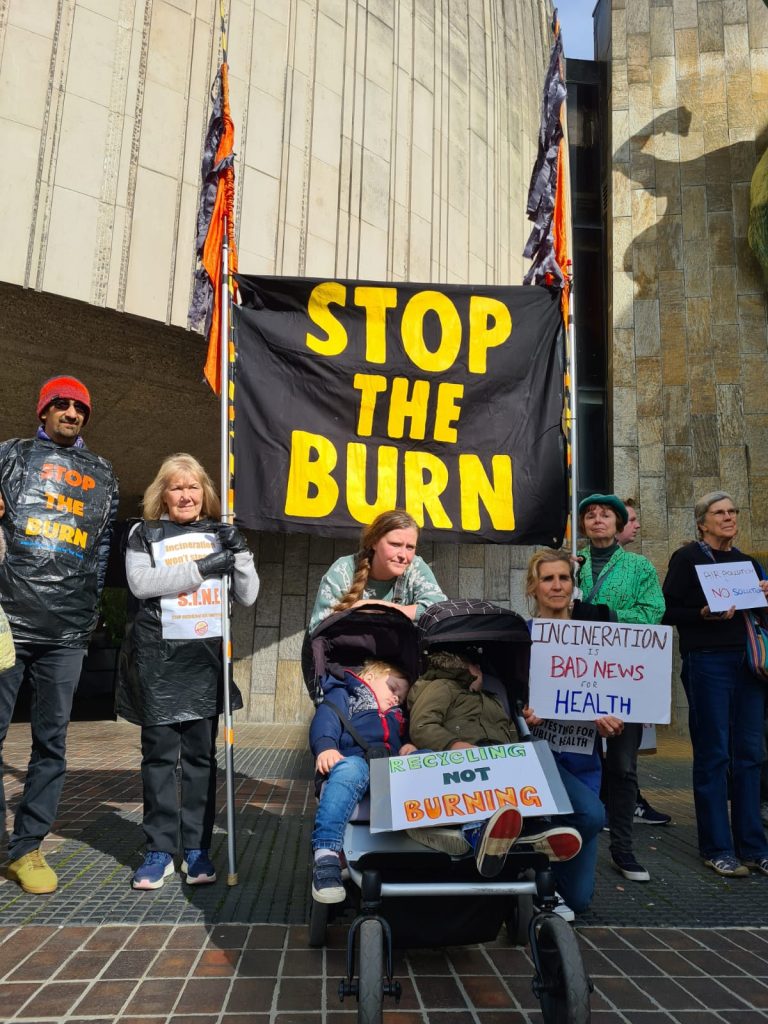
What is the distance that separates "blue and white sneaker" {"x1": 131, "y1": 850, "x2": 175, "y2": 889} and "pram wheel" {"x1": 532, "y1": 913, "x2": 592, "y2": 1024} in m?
2.08

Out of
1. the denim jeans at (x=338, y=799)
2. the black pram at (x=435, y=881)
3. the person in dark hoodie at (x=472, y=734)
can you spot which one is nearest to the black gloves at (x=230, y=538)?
the black pram at (x=435, y=881)

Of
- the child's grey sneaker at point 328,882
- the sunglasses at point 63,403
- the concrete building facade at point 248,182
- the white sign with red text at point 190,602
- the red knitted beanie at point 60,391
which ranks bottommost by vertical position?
the child's grey sneaker at point 328,882

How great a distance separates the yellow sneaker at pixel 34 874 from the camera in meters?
3.47

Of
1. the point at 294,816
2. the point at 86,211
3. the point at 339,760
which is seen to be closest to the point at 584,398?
the point at 86,211

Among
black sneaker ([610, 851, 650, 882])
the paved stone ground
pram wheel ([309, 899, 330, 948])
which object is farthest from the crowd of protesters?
pram wheel ([309, 899, 330, 948])

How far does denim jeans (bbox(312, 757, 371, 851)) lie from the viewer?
8.68 feet

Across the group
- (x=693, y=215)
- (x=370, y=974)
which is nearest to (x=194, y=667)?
(x=370, y=974)

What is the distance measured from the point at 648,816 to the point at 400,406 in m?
3.45

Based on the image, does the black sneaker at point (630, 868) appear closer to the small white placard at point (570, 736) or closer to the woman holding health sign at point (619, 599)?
the woman holding health sign at point (619, 599)

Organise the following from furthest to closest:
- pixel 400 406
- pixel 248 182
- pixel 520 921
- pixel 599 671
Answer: pixel 248 182 < pixel 400 406 < pixel 599 671 < pixel 520 921

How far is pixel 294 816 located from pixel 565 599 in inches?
104

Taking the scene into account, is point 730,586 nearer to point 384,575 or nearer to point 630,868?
point 630,868

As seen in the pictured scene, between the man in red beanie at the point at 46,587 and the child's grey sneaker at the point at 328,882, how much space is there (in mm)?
1658

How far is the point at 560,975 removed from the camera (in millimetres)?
2109
